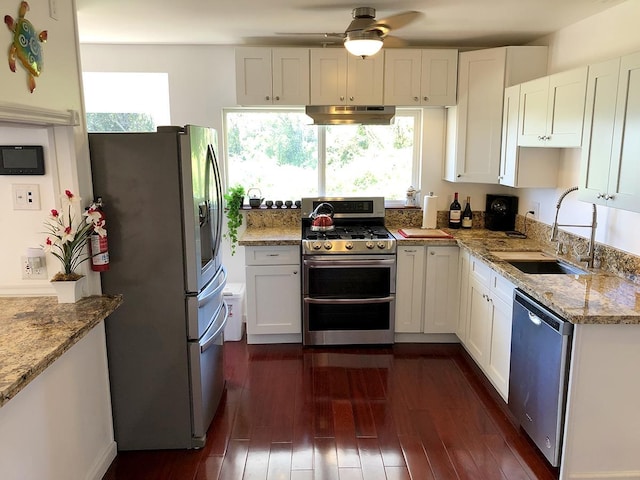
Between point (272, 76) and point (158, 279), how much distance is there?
2.05 m

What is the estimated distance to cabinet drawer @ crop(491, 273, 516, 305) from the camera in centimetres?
283

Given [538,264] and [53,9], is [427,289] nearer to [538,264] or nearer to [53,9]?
[538,264]

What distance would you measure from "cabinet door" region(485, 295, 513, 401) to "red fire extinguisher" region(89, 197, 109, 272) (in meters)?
2.25

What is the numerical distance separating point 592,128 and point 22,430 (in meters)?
2.95

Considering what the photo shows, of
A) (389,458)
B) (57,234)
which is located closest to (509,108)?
(389,458)

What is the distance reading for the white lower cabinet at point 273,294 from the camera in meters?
3.80

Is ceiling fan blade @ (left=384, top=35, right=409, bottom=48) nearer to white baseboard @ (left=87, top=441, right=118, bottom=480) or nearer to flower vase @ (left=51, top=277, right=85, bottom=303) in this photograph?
flower vase @ (left=51, top=277, right=85, bottom=303)

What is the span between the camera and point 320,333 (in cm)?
388

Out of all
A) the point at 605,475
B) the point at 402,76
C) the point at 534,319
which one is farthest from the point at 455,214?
the point at 605,475

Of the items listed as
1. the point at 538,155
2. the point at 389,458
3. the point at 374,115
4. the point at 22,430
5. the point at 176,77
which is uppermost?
the point at 176,77

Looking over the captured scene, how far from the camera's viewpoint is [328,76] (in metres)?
3.81

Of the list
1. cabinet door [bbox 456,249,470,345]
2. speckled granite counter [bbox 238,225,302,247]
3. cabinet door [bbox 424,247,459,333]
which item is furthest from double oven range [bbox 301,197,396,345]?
cabinet door [bbox 456,249,470,345]

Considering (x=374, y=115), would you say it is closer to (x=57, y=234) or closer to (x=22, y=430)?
(x=57, y=234)

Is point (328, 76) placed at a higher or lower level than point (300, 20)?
lower
